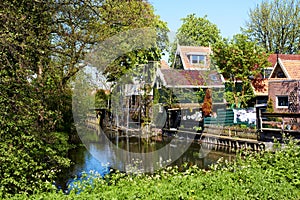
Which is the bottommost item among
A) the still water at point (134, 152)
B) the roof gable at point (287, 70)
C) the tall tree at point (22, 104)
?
the still water at point (134, 152)

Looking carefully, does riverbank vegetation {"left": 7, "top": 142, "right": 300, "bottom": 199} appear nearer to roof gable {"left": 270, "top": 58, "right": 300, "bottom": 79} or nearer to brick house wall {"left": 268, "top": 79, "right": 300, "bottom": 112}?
brick house wall {"left": 268, "top": 79, "right": 300, "bottom": 112}

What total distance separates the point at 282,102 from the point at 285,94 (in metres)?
0.64

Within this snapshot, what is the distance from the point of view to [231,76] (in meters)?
23.8

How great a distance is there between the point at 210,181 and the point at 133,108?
1438 centimetres

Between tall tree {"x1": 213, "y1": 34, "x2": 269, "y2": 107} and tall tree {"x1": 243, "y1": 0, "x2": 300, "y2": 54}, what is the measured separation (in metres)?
11.2

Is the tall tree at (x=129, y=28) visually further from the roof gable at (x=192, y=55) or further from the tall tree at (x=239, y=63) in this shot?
the tall tree at (x=239, y=63)

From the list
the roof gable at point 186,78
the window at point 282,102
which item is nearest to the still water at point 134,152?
the roof gable at point 186,78

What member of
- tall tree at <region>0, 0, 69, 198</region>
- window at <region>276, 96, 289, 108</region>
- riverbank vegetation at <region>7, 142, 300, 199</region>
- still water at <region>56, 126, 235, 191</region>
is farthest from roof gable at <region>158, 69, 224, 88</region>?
riverbank vegetation at <region>7, 142, 300, 199</region>

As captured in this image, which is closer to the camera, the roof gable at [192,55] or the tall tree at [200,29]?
the roof gable at [192,55]

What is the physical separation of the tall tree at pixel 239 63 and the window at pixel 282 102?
102 inches

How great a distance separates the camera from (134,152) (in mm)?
17562

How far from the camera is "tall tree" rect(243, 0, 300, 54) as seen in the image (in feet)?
113

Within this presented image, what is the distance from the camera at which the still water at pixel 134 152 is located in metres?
12.6

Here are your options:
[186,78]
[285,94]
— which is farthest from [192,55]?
[285,94]
